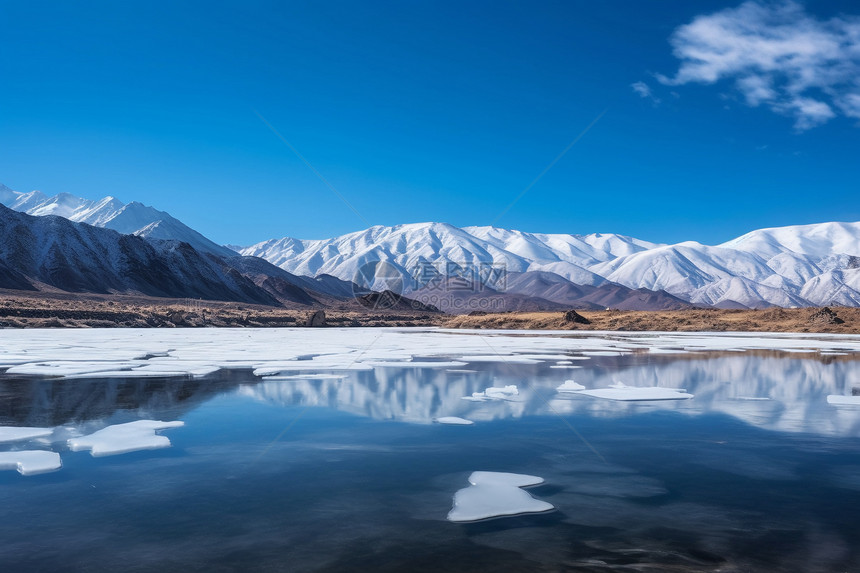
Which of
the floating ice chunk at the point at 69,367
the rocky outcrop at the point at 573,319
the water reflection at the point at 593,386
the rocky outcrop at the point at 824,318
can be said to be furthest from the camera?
the rocky outcrop at the point at 573,319

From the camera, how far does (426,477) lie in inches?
245

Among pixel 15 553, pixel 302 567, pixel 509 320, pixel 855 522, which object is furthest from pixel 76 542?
pixel 509 320

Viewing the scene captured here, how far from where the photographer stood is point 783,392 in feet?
40.4

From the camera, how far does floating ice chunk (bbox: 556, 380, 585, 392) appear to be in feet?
41.2

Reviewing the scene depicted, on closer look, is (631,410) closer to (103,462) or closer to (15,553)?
(103,462)

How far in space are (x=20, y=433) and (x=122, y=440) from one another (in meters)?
1.51

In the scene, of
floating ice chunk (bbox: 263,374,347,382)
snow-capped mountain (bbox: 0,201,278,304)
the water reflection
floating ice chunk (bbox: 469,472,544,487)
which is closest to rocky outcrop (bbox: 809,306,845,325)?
the water reflection

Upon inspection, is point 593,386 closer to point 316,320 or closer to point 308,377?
point 308,377

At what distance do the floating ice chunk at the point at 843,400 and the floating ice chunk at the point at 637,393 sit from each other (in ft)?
7.80

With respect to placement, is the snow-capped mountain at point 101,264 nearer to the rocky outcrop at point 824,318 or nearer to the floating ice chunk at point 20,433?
the floating ice chunk at point 20,433

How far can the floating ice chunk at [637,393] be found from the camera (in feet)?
37.6

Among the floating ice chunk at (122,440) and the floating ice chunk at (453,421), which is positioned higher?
the floating ice chunk at (453,421)

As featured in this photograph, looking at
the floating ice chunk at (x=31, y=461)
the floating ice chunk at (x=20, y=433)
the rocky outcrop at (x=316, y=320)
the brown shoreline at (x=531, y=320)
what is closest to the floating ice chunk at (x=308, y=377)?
the floating ice chunk at (x=20, y=433)

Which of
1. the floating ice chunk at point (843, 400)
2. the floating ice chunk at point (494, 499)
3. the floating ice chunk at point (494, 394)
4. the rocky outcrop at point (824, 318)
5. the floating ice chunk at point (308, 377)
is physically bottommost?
the floating ice chunk at point (494, 499)
